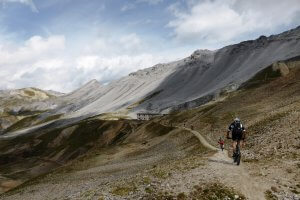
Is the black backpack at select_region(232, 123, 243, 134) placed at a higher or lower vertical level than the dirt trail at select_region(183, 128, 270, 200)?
higher

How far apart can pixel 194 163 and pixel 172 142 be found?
4418 cm

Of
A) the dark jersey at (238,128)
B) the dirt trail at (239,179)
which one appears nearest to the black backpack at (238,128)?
the dark jersey at (238,128)

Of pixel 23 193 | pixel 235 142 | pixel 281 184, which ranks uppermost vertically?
pixel 235 142

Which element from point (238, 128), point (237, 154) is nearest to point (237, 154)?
point (237, 154)

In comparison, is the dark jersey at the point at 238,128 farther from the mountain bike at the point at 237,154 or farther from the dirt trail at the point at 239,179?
the dirt trail at the point at 239,179

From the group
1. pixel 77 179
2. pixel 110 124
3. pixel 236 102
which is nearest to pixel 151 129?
pixel 236 102

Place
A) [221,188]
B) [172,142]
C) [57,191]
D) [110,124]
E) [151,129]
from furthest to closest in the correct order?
[110,124] → [151,129] → [172,142] → [57,191] → [221,188]

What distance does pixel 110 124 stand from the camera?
18588 centimetres

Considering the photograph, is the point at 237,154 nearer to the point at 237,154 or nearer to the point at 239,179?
the point at 237,154

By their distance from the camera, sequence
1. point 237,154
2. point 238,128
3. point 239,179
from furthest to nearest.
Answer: point 237,154 → point 238,128 → point 239,179

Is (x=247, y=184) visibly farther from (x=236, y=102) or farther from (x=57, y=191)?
(x=236, y=102)

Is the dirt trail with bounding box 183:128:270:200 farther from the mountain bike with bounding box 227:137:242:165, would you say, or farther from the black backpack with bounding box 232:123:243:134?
the black backpack with bounding box 232:123:243:134

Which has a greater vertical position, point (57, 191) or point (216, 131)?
point (216, 131)

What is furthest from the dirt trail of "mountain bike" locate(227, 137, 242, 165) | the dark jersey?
the dark jersey
